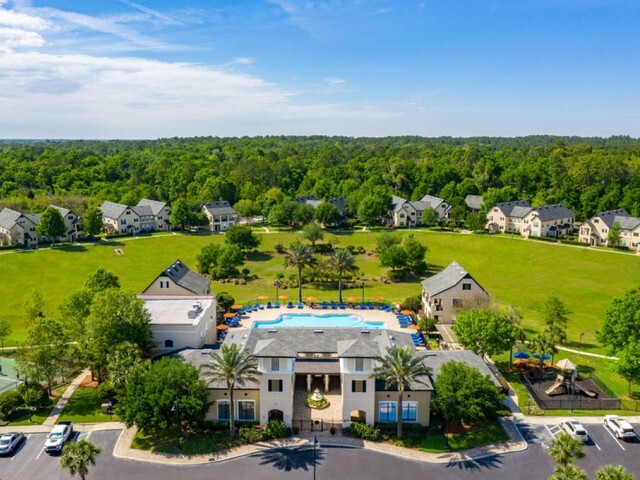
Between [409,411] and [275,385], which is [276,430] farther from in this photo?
[409,411]

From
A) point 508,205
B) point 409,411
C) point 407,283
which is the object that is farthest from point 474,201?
point 409,411

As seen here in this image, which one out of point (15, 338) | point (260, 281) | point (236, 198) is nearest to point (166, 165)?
point (236, 198)

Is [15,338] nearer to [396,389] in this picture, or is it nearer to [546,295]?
[396,389]

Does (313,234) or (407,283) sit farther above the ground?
(313,234)

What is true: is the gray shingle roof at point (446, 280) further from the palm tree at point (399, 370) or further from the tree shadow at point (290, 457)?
the tree shadow at point (290, 457)

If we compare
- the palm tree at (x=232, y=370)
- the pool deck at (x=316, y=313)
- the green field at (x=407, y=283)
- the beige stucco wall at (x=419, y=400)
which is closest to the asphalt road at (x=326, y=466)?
the palm tree at (x=232, y=370)

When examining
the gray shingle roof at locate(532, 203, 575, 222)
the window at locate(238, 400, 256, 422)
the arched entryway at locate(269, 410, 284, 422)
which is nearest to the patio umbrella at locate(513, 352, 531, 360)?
the arched entryway at locate(269, 410, 284, 422)
